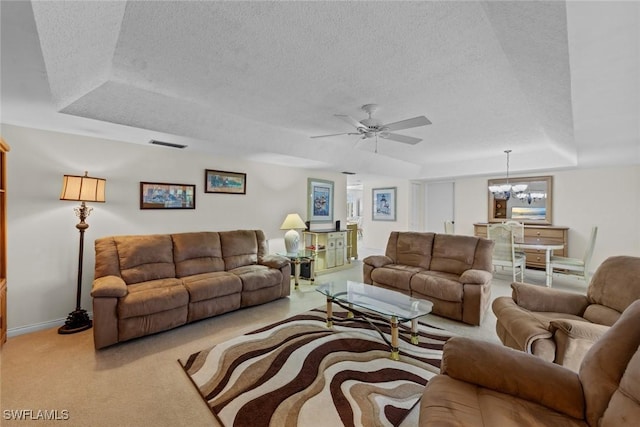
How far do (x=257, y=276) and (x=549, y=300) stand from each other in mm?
3061

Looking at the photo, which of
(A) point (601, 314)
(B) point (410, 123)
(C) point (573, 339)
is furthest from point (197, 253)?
(A) point (601, 314)

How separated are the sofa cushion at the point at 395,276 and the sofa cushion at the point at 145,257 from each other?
106 inches

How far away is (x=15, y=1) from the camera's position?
46.0 inches

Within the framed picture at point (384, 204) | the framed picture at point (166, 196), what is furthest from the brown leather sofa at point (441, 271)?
the framed picture at point (384, 204)

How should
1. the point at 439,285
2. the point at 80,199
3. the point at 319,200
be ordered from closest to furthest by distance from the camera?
1. the point at 80,199
2. the point at 439,285
3. the point at 319,200

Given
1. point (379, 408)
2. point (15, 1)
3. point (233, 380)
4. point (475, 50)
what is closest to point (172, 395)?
point (233, 380)

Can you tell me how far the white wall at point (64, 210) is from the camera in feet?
9.36

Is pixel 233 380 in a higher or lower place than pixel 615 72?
lower

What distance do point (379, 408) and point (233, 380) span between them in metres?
1.09

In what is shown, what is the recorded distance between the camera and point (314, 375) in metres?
2.14

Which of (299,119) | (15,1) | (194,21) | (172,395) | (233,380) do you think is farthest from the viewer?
(299,119)

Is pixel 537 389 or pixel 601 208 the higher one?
pixel 601 208

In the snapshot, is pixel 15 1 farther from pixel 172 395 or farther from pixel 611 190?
pixel 611 190

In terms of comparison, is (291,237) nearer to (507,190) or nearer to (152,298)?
(152,298)
